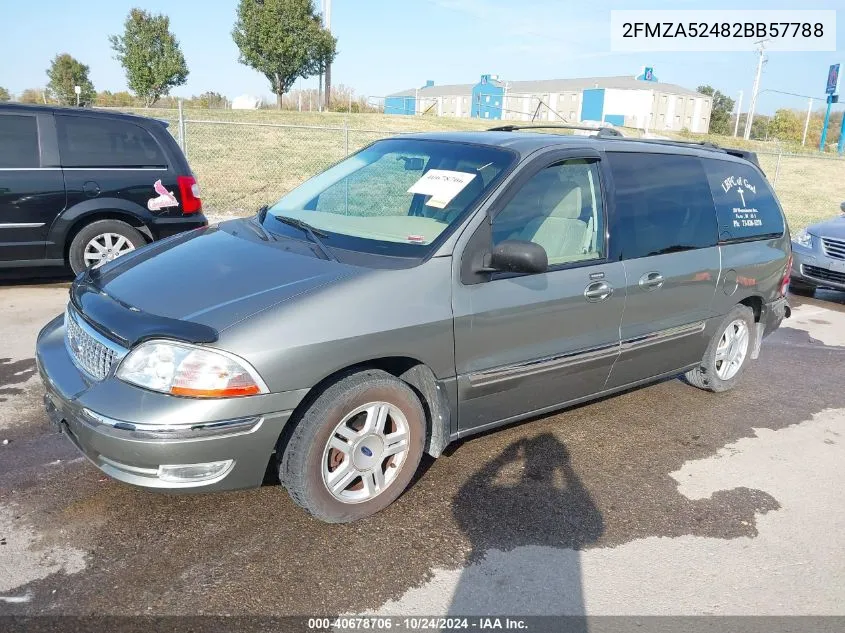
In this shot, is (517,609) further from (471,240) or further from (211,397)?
(471,240)

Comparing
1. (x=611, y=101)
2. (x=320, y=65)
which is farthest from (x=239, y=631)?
(x=611, y=101)

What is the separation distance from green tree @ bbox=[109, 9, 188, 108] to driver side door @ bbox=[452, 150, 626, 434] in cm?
4722

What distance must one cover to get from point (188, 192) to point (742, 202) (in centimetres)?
523

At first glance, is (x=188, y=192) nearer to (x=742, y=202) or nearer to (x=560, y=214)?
(x=560, y=214)

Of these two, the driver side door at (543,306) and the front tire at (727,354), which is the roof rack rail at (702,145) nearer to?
the driver side door at (543,306)

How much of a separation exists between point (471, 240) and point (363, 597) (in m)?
1.68

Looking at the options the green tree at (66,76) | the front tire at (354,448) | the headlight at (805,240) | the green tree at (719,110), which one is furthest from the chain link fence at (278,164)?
the green tree at (719,110)

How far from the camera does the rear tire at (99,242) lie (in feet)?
22.1

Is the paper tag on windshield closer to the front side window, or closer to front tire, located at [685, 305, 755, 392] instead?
the front side window

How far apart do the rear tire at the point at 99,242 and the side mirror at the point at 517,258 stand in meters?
4.68

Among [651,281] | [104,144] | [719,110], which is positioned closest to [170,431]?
[651,281]

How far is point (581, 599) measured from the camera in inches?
109

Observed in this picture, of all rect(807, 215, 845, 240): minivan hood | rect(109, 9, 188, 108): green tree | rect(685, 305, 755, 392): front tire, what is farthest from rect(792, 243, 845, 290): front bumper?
rect(109, 9, 188, 108): green tree

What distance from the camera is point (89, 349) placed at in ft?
10.0
